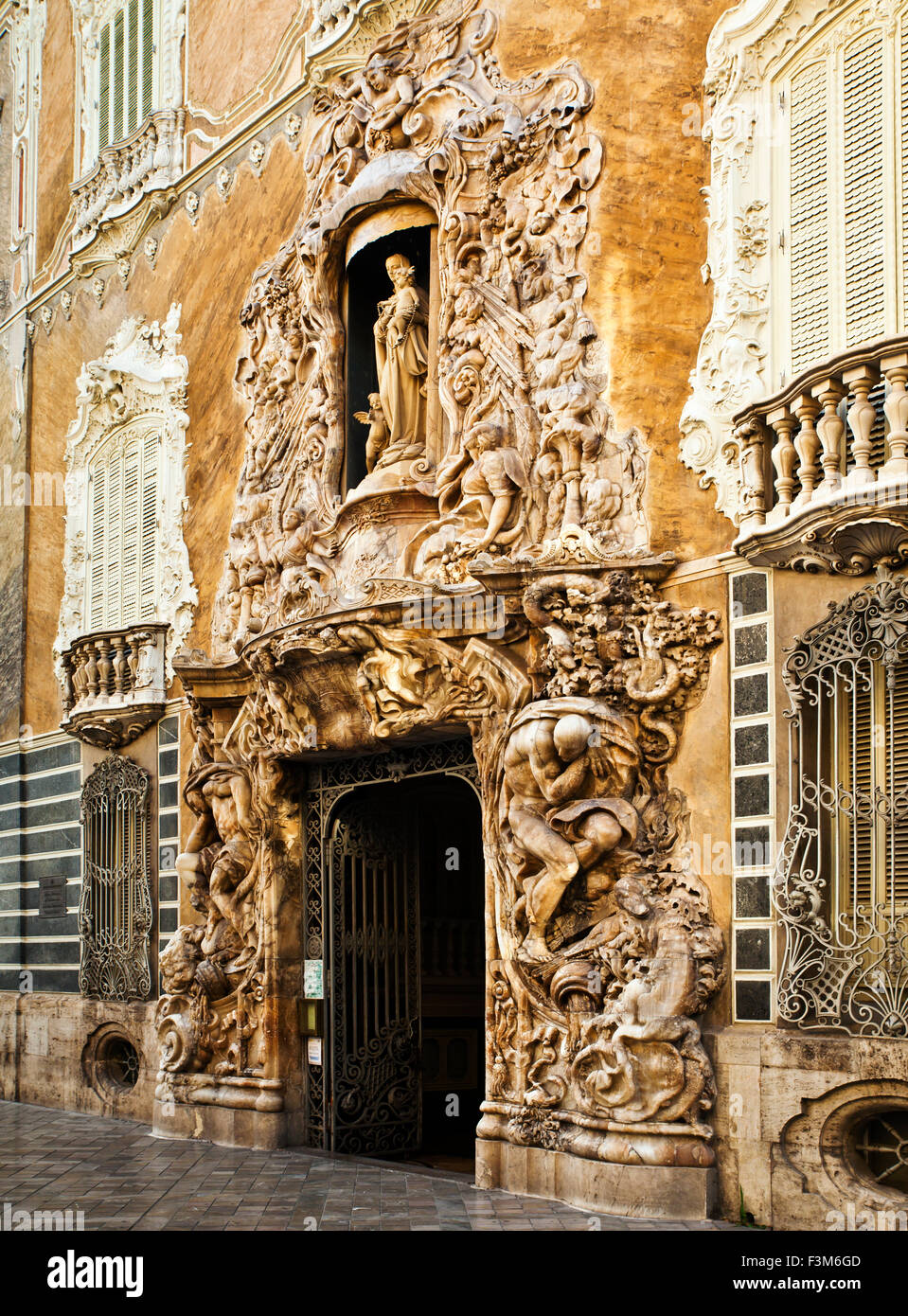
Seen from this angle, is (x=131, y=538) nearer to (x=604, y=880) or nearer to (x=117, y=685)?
(x=117, y=685)

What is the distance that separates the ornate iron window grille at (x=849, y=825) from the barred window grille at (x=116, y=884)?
8.28 metres

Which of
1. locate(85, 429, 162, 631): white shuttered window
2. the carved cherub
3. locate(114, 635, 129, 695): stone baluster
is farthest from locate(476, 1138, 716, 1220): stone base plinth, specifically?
locate(85, 429, 162, 631): white shuttered window

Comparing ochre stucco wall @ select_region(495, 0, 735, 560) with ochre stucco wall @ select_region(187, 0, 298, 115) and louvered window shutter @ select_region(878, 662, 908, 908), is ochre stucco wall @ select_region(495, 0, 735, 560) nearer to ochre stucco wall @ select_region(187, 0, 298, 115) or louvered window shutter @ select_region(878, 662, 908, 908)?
louvered window shutter @ select_region(878, 662, 908, 908)

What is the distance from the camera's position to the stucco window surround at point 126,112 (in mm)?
17703

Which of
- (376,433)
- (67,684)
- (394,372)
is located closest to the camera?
(394,372)

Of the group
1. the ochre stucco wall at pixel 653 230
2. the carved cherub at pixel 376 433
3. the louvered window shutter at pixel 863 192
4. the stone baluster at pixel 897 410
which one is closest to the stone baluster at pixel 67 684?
the carved cherub at pixel 376 433

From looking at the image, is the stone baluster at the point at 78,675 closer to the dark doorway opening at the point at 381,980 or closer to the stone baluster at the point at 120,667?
the stone baluster at the point at 120,667

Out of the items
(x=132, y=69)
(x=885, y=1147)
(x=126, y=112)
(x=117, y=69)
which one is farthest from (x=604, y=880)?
(x=117, y=69)

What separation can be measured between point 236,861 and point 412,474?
158 inches

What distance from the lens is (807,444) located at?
1024cm

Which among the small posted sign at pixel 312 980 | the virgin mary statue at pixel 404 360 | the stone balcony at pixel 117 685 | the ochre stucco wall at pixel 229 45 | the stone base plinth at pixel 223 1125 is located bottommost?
the stone base plinth at pixel 223 1125

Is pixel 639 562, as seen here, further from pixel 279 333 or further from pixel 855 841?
pixel 279 333

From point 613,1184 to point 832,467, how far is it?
190 inches

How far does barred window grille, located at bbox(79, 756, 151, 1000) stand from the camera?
54.9ft
